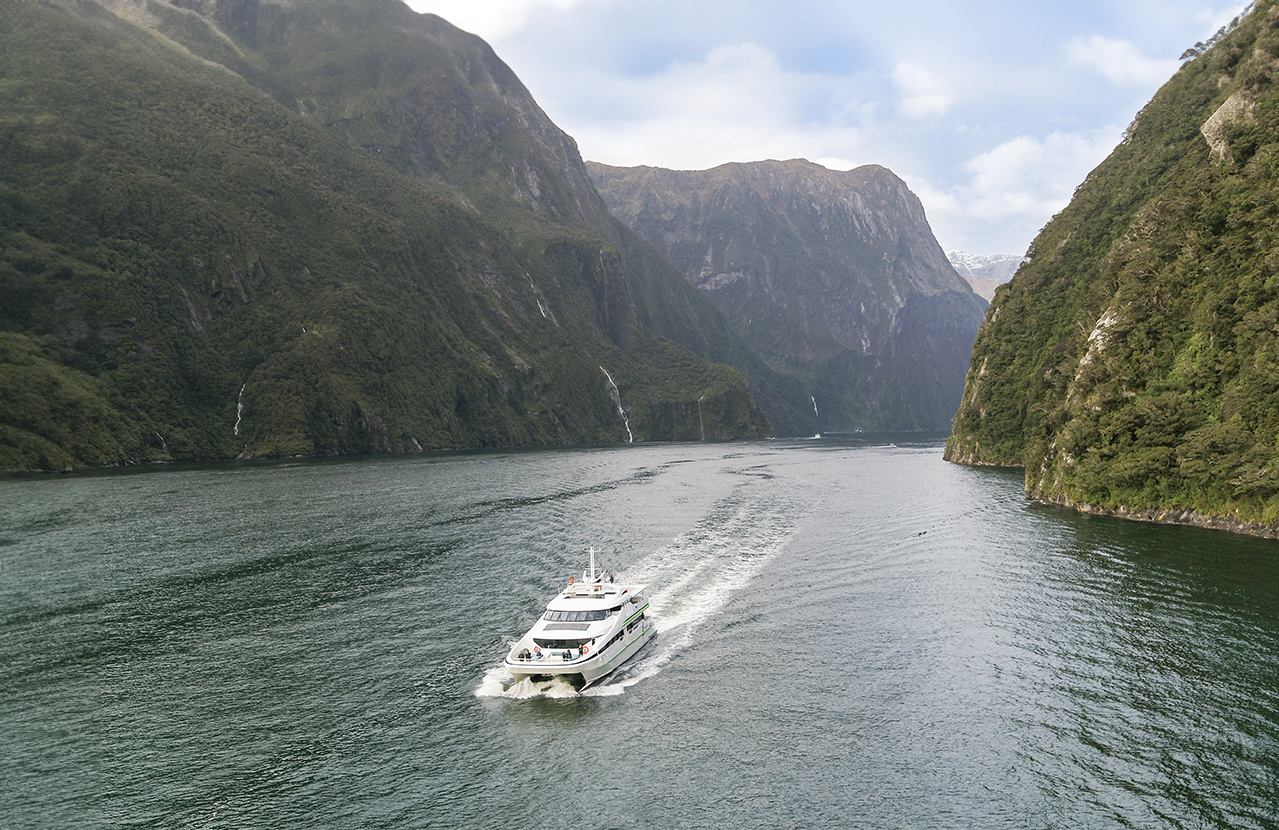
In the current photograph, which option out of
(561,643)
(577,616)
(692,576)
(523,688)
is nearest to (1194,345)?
(692,576)

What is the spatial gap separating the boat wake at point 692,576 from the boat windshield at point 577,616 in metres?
3.53

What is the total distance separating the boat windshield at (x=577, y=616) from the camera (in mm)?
48812

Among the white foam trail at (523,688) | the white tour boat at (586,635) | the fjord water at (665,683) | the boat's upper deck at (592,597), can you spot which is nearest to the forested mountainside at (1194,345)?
the fjord water at (665,683)

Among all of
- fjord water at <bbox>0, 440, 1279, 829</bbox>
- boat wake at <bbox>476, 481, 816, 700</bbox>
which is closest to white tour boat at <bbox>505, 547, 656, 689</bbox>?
boat wake at <bbox>476, 481, 816, 700</bbox>

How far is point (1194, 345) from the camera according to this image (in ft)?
268

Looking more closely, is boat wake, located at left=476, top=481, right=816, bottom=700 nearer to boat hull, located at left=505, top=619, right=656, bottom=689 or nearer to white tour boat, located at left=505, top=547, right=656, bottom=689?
boat hull, located at left=505, top=619, right=656, bottom=689

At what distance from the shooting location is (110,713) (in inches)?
1572

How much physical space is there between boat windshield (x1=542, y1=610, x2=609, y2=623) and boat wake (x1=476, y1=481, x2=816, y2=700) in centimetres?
353

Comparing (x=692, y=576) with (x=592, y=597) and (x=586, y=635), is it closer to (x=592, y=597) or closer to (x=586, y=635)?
(x=592, y=597)

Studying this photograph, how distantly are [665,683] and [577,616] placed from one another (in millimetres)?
7310

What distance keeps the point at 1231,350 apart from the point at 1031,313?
8931 cm

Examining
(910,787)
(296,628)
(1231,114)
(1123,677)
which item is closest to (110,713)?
(296,628)

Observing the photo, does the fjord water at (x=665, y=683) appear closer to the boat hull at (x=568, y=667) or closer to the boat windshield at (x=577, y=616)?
the boat hull at (x=568, y=667)

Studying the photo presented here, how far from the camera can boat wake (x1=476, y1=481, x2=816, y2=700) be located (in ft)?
146
